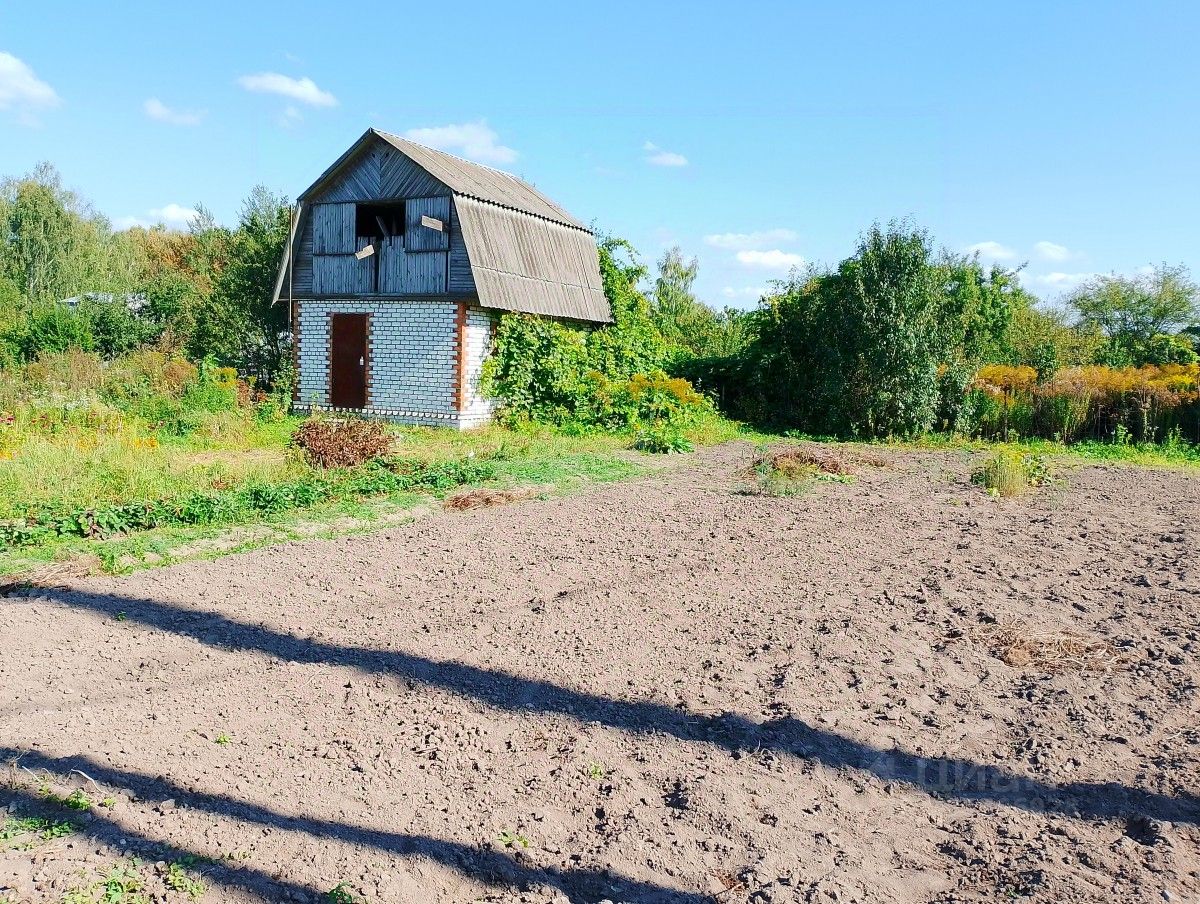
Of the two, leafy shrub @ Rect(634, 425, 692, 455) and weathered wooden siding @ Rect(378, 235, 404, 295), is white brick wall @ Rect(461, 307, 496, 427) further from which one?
leafy shrub @ Rect(634, 425, 692, 455)

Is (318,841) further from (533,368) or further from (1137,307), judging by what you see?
(1137,307)

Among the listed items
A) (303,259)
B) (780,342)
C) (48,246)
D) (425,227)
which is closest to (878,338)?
(780,342)

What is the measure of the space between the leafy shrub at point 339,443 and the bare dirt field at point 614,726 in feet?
11.6

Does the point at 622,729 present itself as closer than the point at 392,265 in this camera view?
Yes

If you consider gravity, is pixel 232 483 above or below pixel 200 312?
below

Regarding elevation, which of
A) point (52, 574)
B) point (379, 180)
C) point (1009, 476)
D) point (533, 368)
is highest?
point (379, 180)

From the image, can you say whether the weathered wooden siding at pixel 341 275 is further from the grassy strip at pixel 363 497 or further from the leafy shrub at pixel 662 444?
the leafy shrub at pixel 662 444

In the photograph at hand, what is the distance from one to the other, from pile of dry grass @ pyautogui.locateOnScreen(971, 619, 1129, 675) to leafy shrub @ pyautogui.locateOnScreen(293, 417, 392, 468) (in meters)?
7.53

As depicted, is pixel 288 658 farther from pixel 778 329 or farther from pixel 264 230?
pixel 264 230

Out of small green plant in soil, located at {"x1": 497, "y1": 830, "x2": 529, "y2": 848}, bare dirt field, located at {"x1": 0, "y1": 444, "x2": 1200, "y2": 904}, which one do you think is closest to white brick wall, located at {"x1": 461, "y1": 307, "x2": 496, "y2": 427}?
bare dirt field, located at {"x1": 0, "y1": 444, "x2": 1200, "y2": 904}

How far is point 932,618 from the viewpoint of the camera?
5684 mm

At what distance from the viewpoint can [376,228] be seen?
19.1 m

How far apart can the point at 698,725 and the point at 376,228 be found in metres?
→ 16.9

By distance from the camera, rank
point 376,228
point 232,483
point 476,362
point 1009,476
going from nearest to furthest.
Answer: point 232,483
point 1009,476
point 476,362
point 376,228
